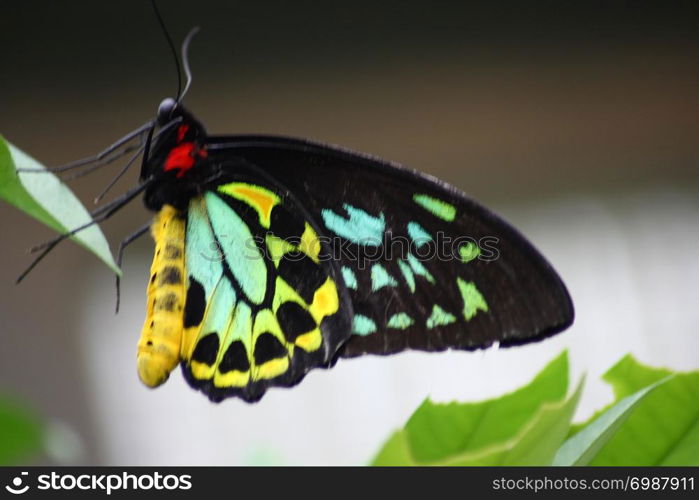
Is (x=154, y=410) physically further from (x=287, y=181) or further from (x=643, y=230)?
(x=287, y=181)

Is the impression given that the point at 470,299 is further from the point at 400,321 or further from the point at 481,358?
the point at 481,358

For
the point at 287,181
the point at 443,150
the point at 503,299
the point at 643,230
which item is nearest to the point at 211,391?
the point at 287,181

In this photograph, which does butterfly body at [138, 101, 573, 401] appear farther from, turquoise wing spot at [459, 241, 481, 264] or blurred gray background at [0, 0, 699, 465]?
blurred gray background at [0, 0, 699, 465]

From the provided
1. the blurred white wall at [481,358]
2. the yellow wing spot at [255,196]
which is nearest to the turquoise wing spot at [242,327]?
the yellow wing spot at [255,196]

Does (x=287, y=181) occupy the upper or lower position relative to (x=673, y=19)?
lower

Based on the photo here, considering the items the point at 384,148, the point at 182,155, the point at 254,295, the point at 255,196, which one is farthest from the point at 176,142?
the point at 384,148

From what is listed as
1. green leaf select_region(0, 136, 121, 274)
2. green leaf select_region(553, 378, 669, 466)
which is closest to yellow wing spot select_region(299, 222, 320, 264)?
green leaf select_region(0, 136, 121, 274)
